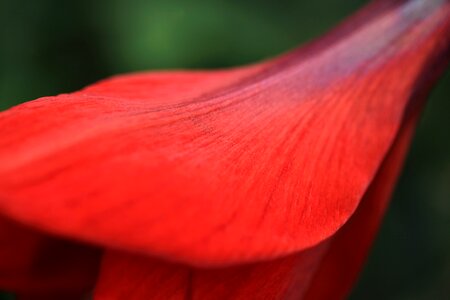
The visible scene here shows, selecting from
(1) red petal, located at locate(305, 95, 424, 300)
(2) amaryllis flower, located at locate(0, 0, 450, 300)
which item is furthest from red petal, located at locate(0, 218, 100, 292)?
(1) red petal, located at locate(305, 95, 424, 300)

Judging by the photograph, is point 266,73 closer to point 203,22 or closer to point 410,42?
point 410,42

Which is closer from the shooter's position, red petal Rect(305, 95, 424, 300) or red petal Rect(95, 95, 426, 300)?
red petal Rect(95, 95, 426, 300)

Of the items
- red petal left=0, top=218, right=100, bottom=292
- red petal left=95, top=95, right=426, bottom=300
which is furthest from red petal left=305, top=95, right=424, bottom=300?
red petal left=0, top=218, right=100, bottom=292

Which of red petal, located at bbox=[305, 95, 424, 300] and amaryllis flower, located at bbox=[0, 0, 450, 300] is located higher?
amaryllis flower, located at bbox=[0, 0, 450, 300]

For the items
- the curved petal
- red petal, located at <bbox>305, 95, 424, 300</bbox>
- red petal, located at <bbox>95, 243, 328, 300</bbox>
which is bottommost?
red petal, located at <bbox>305, 95, 424, 300</bbox>

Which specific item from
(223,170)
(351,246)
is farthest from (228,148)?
(351,246)

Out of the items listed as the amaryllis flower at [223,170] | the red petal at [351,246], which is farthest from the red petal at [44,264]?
the red petal at [351,246]

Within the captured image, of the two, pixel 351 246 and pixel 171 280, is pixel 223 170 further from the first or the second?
pixel 351 246

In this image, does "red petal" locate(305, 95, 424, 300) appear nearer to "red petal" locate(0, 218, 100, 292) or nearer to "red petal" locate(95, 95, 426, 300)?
"red petal" locate(95, 95, 426, 300)

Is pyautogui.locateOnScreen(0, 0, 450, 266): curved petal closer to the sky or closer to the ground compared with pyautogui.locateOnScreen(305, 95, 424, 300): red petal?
closer to the sky
